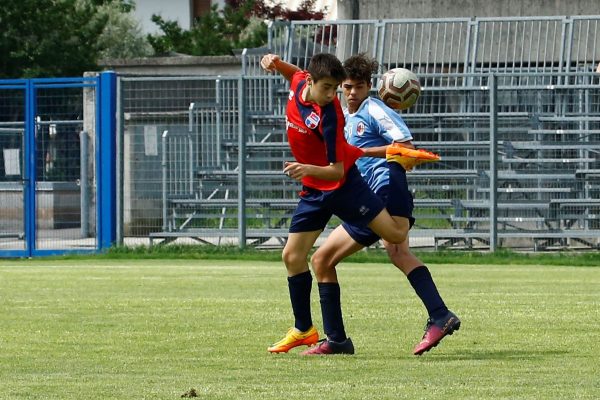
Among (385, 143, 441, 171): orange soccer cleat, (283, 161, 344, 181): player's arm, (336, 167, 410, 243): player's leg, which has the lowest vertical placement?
(336, 167, 410, 243): player's leg

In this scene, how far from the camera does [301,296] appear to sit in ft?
32.0

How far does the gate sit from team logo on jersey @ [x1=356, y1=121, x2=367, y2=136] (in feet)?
42.8

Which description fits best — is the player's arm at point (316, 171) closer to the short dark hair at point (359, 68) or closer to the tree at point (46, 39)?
the short dark hair at point (359, 68)

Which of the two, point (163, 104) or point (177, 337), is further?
point (163, 104)

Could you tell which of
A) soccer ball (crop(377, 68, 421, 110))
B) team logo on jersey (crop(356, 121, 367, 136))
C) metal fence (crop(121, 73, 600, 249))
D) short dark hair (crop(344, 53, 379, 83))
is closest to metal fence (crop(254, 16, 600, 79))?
metal fence (crop(121, 73, 600, 249))

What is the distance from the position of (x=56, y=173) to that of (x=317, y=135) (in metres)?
14.4

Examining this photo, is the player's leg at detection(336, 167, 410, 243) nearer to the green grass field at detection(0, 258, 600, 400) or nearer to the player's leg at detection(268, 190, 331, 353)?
the player's leg at detection(268, 190, 331, 353)

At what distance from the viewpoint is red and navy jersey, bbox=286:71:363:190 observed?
30.1ft

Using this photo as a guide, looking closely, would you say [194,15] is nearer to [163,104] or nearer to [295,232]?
[163,104]

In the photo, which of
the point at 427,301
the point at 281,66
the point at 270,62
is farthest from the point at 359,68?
the point at 427,301

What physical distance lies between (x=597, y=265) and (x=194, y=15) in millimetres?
45030

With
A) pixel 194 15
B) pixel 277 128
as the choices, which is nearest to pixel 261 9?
pixel 194 15

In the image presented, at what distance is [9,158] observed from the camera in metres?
23.3

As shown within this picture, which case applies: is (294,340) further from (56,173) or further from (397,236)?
(56,173)
